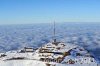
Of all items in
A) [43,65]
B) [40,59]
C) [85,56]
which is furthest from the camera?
[85,56]

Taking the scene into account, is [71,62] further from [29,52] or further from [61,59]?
[29,52]

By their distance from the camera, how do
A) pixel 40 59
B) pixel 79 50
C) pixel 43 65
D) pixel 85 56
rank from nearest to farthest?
pixel 43 65 → pixel 40 59 → pixel 85 56 → pixel 79 50

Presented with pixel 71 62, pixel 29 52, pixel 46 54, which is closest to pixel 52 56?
pixel 46 54

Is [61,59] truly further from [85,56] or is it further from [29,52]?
[29,52]

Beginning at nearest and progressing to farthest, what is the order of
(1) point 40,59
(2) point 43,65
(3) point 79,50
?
(2) point 43,65 → (1) point 40,59 → (3) point 79,50

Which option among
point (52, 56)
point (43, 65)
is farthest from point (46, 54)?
point (43, 65)

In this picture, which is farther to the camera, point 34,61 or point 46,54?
point 46,54

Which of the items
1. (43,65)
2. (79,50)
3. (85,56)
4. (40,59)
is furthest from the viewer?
(79,50)

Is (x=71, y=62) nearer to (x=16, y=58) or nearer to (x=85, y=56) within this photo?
(x=85, y=56)

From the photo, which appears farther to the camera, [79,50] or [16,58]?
[79,50]
